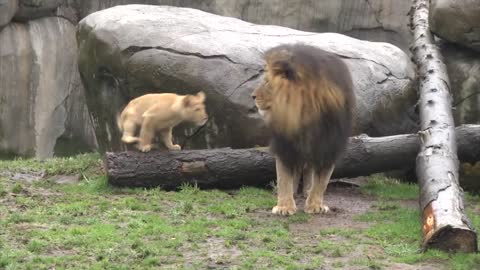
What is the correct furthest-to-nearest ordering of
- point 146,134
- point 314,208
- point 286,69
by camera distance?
point 146,134 → point 314,208 → point 286,69

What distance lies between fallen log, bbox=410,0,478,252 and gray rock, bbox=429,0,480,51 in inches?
9.8

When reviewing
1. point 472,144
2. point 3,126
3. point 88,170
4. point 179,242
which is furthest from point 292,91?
point 3,126

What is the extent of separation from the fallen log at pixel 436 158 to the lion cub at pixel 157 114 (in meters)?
2.28

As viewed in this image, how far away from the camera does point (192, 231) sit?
6.85 meters

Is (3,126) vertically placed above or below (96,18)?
below

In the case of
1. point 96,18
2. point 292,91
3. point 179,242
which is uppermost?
point 96,18

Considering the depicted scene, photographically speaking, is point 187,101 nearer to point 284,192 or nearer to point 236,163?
point 236,163

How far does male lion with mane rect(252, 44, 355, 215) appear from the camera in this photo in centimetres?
738

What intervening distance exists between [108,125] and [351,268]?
5.33 metres

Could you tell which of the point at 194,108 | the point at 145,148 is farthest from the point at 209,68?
the point at 145,148

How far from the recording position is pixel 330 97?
751cm

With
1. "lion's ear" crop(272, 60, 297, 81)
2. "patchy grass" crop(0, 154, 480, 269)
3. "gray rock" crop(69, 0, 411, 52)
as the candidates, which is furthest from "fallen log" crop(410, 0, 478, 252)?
"gray rock" crop(69, 0, 411, 52)

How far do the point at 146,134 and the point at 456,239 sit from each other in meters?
3.62

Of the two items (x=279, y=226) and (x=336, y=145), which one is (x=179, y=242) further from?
(x=336, y=145)
